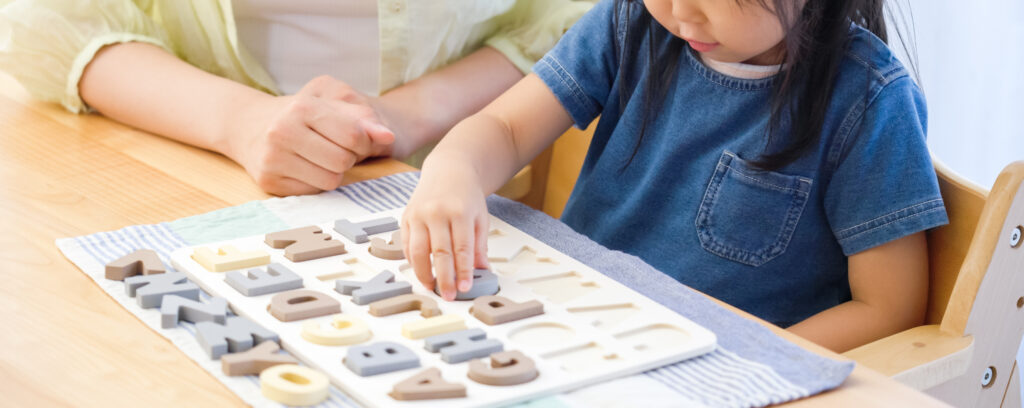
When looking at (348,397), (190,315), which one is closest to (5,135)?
(190,315)

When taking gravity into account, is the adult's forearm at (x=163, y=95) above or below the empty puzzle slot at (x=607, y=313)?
above

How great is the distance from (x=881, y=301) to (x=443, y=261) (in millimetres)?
438

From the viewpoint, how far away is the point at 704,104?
0.97 m

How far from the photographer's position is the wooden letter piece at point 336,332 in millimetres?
578

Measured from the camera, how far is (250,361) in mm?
551

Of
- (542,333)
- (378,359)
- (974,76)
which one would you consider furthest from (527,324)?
(974,76)

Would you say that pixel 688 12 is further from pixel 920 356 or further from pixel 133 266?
pixel 133 266

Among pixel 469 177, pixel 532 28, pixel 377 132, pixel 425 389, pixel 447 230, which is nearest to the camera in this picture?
pixel 425 389

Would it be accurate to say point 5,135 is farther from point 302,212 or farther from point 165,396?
point 165,396

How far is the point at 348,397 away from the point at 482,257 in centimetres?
20

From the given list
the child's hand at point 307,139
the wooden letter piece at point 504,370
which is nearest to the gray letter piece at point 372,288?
the wooden letter piece at point 504,370

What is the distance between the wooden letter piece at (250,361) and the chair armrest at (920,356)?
0.42 meters

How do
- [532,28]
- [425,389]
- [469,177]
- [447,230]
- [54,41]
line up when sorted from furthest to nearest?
[532,28] < [54,41] < [469,177] < [447,230] < [425,389]

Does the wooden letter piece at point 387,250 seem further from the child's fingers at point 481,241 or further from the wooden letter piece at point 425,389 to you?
the wooden letter piece at point 425,389
